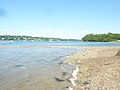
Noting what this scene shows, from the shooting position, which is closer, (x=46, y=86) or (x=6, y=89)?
(x=6, y=89)

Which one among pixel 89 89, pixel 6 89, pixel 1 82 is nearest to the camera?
pixel 89 89

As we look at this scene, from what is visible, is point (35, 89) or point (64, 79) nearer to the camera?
point (35, 89)

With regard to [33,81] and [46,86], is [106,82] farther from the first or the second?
[33,81]

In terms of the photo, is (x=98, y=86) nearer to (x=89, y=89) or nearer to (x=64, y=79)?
(x=89, y=89)

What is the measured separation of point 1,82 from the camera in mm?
17438

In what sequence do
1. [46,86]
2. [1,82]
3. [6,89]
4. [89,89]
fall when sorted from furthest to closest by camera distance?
[1,82], [46,86], [6,89], [89,89]

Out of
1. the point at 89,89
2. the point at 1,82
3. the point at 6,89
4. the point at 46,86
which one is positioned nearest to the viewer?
the point at 89,89

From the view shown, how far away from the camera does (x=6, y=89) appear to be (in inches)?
600

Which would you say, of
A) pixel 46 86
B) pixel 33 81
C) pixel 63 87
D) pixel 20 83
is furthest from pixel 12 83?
pixel 63 87

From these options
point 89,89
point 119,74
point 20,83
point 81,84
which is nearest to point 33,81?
point 20,83

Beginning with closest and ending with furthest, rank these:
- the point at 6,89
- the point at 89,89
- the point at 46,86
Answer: the point at 89,89 < the point at 6,89 < the point at 46,86

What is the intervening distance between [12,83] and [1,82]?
39.8 inches

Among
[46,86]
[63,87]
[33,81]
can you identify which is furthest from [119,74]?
[33,81]

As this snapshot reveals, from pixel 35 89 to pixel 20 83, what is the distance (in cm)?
230
